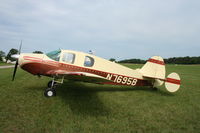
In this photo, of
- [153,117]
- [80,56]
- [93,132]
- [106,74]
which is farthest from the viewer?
[106,74]

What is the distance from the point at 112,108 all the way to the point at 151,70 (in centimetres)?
434

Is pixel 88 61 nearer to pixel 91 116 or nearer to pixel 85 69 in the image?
pixel 85 69

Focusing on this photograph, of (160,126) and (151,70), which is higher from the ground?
(151,70)

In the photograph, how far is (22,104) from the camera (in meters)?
4.86

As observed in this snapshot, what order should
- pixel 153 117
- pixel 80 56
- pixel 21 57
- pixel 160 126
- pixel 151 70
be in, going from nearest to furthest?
pixel 160 126 < pixel 153 117 < pixel 21 57 < pixel 80 56 < pixel 151 70

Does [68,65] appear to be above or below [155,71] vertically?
below

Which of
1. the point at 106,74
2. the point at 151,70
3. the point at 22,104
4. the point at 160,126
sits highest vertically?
the point at 151,70

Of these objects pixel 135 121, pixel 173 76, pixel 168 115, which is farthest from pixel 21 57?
pixel 173 76

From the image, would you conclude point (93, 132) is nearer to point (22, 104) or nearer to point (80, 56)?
point (22, 104)

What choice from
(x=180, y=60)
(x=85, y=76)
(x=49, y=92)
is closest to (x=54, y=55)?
(x=49, y=92)

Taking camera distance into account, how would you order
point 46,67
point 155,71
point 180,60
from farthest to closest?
point 180,60 → point 155,71 → point 46,67

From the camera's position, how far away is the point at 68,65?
6539 millimetres

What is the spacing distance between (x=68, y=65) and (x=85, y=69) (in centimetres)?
86

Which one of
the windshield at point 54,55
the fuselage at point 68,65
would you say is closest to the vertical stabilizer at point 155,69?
the fuselage at point 68,65
